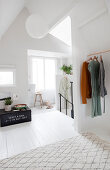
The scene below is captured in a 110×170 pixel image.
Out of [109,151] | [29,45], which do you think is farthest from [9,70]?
[109,151]

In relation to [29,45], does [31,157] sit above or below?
below

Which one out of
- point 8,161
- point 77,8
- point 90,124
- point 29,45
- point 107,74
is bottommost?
point 8,161

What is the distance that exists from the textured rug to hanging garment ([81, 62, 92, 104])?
0.84 m

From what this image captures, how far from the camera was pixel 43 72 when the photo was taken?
18.9ft

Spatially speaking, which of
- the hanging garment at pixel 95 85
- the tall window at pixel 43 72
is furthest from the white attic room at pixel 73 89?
the tall window at pixel 43 72

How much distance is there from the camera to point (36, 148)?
2.00 meters

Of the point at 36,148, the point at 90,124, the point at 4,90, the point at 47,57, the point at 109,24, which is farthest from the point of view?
the point at 47,57

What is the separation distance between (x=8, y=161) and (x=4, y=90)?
2.33m

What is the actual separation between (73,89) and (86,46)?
1009 millimetres

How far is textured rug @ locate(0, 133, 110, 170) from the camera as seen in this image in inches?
62.0

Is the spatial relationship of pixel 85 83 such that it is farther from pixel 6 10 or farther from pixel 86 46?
pixel 6 10

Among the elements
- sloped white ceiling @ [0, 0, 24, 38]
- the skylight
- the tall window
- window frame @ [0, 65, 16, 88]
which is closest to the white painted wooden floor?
window frame @ [0, 65, 16, 88]

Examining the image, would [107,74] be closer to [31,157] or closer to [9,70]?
[31,157]

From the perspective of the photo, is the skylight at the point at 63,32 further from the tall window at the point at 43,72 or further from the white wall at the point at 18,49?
the tall window at the point at 43,72
